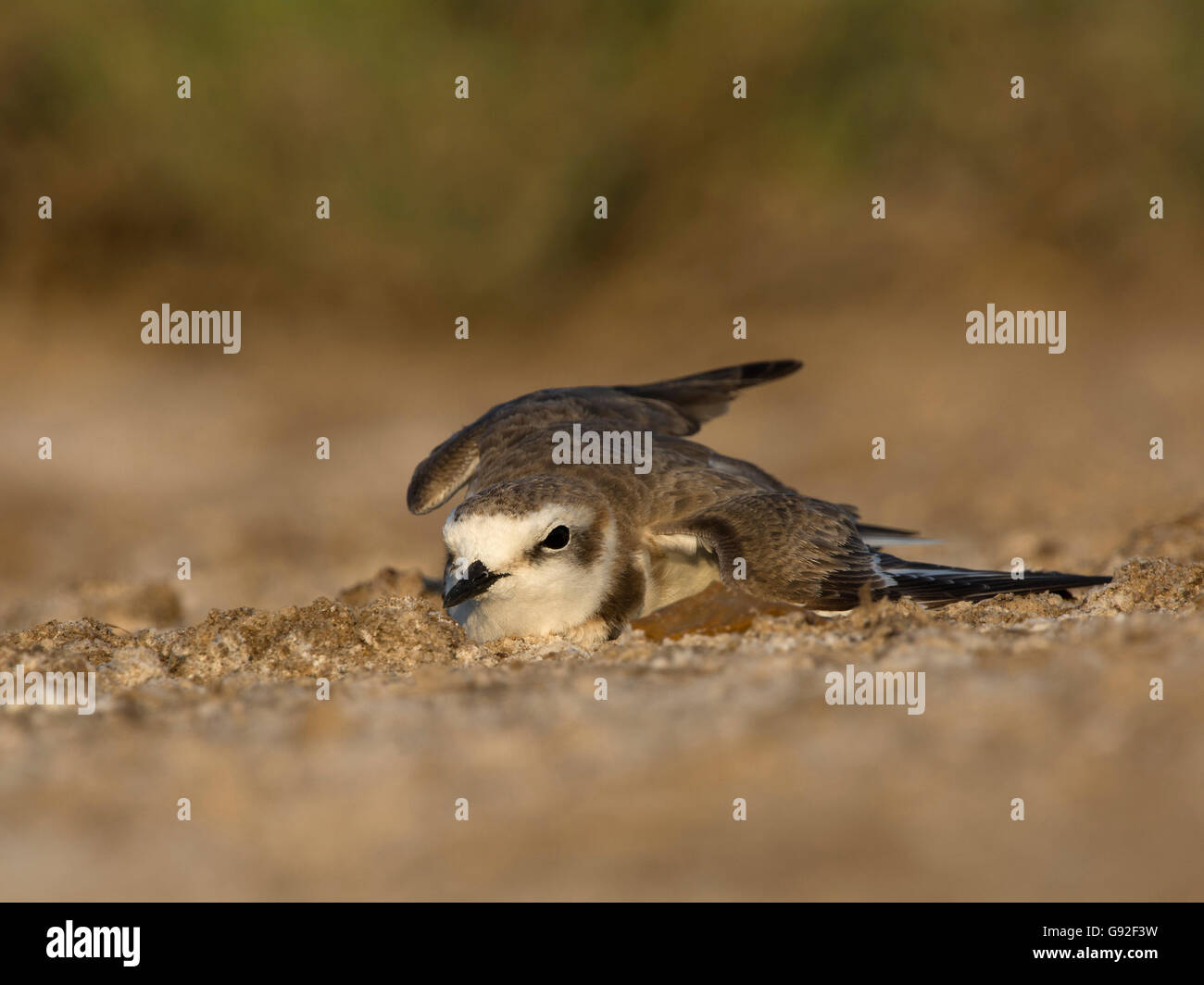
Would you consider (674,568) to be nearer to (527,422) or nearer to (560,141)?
(527,422)

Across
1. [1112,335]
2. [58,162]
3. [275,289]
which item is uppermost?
[58,162]

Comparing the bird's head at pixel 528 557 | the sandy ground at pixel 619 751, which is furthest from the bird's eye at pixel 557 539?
the sandy ground at pixel 619 751

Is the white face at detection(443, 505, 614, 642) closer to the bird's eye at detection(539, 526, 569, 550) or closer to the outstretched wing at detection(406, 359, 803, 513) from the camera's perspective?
the bird's eye at detection(539, 526, 569, 550)

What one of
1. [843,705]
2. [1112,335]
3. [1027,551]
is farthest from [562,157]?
[843,705]

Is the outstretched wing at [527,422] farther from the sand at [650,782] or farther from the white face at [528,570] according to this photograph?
the sand at [650,782]

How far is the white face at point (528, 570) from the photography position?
481 cm

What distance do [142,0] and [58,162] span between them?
2.14 m

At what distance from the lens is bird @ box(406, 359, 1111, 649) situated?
4.80 metres

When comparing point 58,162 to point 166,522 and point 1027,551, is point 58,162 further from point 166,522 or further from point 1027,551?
point 1027,551

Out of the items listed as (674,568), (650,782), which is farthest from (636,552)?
(650,782)

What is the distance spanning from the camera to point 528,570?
192 inches

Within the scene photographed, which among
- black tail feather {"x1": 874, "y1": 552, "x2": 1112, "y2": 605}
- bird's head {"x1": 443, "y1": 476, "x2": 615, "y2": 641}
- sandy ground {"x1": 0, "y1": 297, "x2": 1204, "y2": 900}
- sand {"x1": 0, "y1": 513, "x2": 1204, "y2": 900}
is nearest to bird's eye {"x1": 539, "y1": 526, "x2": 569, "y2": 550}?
bird's head {"x1": 443, "y1": 476, "x2": 615, "y2": 641}

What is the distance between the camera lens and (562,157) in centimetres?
1670

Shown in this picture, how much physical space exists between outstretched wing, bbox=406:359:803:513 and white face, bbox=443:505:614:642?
1.15 meters
